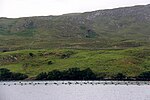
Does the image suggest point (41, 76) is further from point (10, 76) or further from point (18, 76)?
point (10, 76)

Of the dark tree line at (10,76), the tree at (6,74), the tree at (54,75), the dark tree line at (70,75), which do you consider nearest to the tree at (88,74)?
the dark tree line at (70,75)

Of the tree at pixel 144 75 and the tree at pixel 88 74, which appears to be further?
the tree at pixel 144 75

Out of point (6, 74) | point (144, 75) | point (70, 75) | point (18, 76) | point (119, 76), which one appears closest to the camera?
point (70, 75)

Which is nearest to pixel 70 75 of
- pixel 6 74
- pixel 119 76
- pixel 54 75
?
pixel 54 75

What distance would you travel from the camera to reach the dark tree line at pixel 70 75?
614 feet

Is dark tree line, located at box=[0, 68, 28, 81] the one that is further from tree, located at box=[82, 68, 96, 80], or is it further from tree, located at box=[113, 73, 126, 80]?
tree, located at box=[113, 73, 126, 80]

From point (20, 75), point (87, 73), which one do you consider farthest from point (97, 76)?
point (20, 75)

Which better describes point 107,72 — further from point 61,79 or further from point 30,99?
point 30,99

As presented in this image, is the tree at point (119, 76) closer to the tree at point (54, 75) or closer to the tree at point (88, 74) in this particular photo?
the tree at point (88, 74)

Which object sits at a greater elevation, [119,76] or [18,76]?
[18,76]

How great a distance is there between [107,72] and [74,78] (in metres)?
17.9

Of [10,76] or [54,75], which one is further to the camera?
[10,76]

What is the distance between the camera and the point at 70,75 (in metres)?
188

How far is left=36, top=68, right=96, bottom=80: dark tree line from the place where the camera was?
187 m
